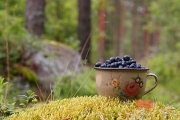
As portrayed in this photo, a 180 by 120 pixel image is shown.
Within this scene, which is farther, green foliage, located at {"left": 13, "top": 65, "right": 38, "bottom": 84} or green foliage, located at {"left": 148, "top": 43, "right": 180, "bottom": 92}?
green foliage, located at {"left": 148, "top": 43, "right": 180, "bottom": 92}

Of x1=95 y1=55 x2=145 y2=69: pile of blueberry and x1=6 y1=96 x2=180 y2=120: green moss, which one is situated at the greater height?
x1=95 y1=55 x2=145 y2=69: pile of blueberry

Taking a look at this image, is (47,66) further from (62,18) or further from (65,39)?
(62,18)

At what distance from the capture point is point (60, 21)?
10.6 m

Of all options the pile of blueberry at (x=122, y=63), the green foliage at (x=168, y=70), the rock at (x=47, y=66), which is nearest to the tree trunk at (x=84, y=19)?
the rock at (x=47, y=66)

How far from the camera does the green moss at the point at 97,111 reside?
139cm

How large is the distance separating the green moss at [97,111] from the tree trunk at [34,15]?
5.03 meters

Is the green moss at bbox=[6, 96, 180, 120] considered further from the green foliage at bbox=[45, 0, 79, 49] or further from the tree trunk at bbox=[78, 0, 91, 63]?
the green foliage at bbox=[45, 0, 79, 49]

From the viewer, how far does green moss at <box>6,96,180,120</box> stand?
1391 mm

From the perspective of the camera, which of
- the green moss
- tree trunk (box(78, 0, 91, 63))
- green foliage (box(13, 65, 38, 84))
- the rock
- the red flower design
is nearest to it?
the green moss

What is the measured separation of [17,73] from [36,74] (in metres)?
0.35

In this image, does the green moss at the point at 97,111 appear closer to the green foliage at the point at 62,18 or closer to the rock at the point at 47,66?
the rock at the point at 47,66

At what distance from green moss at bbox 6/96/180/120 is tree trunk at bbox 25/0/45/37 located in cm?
503

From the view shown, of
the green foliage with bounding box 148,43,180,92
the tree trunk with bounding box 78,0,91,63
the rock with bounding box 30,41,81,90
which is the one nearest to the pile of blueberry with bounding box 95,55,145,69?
the rock with bounding box 30,41,81,90

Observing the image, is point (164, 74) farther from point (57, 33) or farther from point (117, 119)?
point (117, 119)
